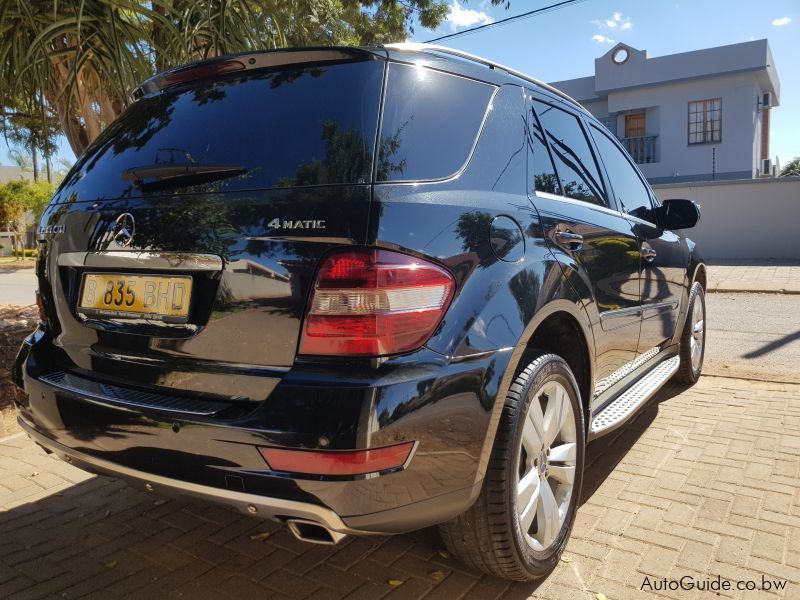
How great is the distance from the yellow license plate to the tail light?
1.49 feet

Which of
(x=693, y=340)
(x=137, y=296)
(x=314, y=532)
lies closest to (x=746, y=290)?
(x=693, y=340)

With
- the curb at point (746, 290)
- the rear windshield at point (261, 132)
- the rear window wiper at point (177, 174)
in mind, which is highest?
the rear windshield at point (261, 132)

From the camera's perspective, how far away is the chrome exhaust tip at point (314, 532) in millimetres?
1729

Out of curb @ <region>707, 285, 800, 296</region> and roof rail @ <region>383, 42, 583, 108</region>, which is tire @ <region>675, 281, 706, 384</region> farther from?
curb @ <region>707, 285, 800, 296</region>

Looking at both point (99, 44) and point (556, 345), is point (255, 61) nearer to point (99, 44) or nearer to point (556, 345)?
point (556, 345)

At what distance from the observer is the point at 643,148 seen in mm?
21812

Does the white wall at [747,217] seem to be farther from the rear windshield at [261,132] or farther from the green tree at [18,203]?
the green tree at [18,203]

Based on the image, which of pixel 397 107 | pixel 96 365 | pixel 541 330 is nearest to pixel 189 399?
pixel 96 365

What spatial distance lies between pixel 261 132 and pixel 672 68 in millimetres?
22081

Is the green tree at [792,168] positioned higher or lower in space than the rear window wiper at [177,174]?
higher

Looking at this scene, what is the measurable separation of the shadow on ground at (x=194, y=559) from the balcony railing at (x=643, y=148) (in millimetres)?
20903

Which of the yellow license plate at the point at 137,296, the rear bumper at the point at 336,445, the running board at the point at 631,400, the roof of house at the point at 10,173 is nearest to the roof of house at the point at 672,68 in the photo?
the running board at the point at 631,400

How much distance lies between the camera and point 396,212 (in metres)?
1.77

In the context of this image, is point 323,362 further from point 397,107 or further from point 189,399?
point 397,107
